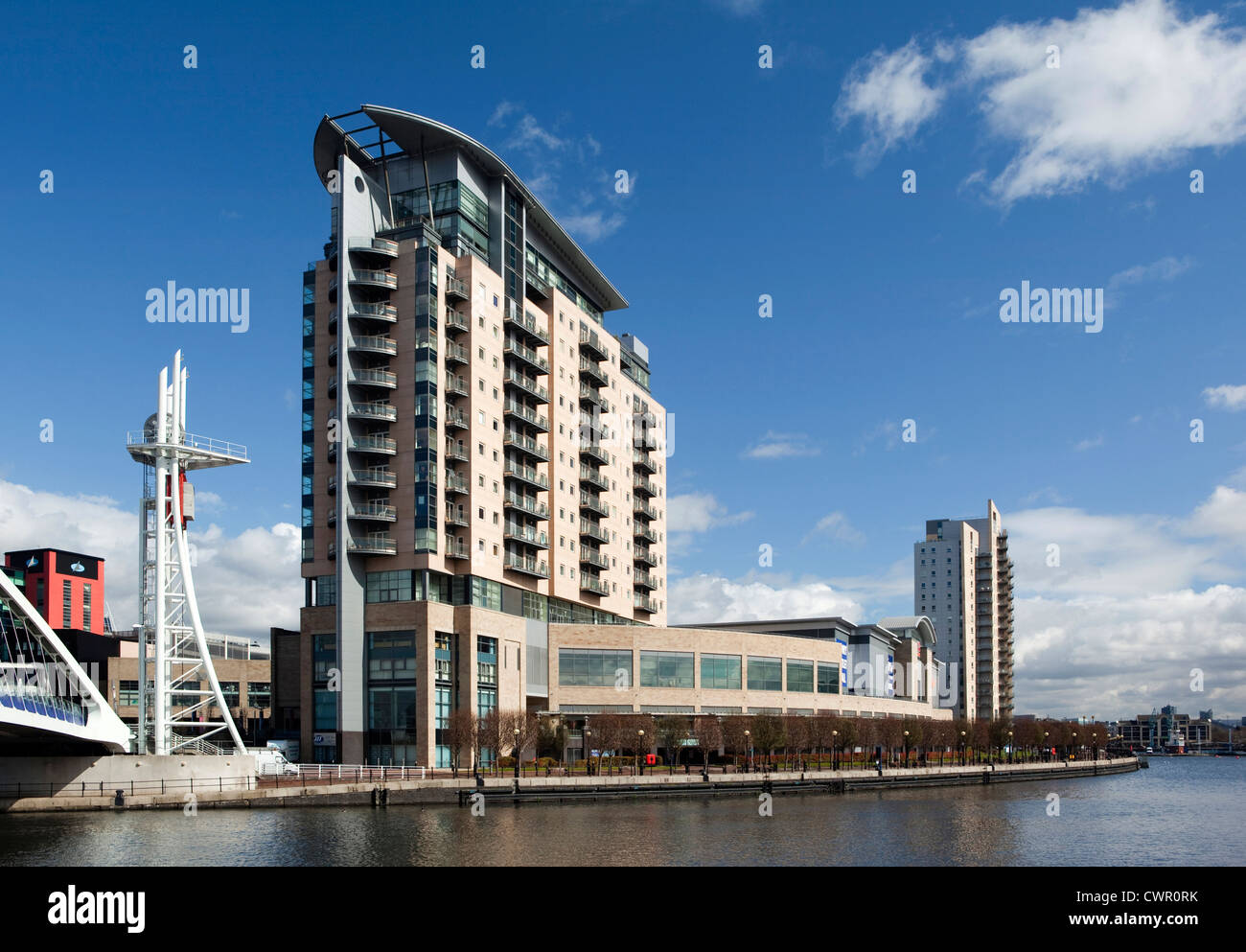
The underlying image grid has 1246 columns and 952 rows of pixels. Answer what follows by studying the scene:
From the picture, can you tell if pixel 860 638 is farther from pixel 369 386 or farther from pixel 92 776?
pixel 92 776

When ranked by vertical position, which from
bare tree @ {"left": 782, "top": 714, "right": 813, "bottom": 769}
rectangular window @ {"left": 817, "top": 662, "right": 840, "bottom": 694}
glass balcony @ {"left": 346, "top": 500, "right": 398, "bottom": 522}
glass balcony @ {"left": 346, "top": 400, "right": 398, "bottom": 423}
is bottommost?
bare tree @ {"left": 782, "top": 714, "right": 813, "bottom": 769}

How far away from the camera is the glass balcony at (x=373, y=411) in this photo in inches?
4050

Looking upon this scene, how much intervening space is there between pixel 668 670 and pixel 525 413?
30.8 metres

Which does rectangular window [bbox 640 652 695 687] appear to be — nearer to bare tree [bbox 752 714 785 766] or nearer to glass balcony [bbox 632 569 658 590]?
bare tree [bbox 752 714 785 766]

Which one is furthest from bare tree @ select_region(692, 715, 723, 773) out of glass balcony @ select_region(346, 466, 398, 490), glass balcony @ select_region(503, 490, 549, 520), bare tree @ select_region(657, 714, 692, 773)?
glass balcony @ select_region(346, 466, 398, 490)

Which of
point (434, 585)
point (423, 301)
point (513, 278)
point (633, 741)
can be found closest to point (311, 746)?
point (434, 585)

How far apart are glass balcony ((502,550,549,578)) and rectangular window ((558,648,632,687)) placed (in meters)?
8.46

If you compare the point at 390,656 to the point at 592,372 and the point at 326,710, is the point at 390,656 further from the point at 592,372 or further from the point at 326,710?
the point at 592,372

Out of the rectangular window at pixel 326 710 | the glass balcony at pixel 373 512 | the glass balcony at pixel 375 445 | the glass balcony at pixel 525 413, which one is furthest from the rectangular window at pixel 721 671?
the glass balcony at pixel 375 445

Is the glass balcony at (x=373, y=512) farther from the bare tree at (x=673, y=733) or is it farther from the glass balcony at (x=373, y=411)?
the bare tree at (x=673, y=733)

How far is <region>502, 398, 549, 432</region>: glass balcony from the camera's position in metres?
113

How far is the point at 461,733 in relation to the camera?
9394 centimetres

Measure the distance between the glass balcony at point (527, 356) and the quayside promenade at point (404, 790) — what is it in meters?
41.4
